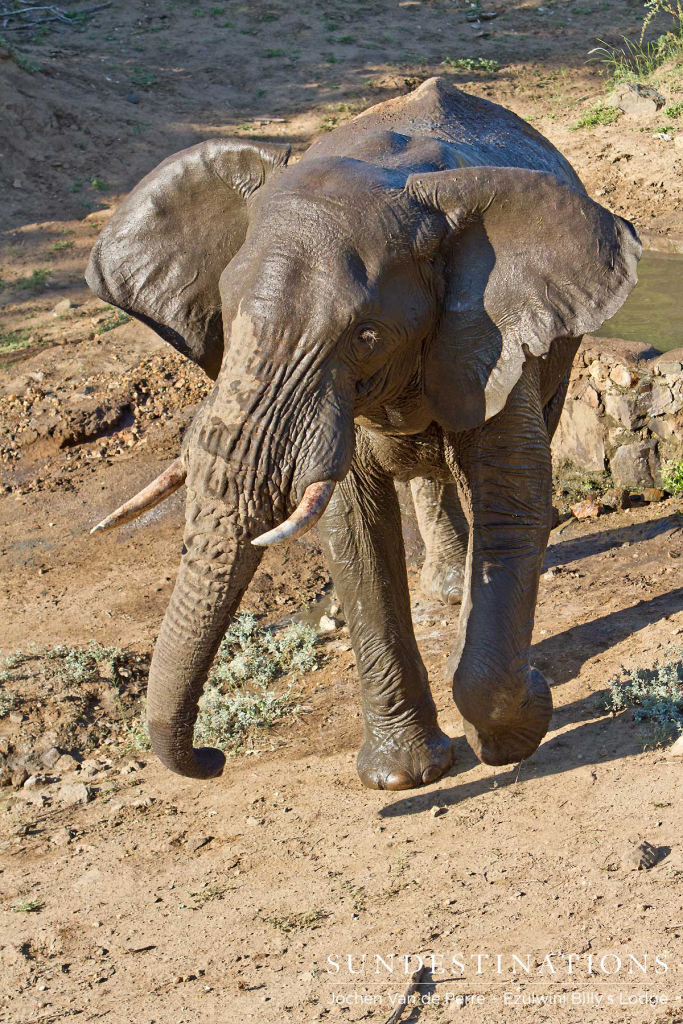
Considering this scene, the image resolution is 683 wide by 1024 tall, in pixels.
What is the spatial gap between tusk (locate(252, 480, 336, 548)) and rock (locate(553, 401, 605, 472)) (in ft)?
15.6

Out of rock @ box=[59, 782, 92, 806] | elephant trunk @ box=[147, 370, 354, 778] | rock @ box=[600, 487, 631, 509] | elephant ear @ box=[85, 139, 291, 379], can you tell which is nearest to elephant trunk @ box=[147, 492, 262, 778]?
elephant trunk @ box=[147, 370, 354, 778]

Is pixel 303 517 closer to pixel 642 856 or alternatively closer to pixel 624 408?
pixel 642 856

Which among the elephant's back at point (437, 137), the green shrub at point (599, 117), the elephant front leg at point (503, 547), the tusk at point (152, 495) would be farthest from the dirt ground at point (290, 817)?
the green shrub at point (599, 117)

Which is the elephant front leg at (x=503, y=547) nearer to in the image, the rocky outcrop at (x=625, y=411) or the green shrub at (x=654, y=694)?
the green shrub at (x=654, y=694)

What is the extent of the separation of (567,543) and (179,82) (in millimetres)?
13055

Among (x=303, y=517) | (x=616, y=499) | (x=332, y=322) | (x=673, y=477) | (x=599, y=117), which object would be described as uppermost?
(x=332, y=322)

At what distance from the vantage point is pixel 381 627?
17.3 feet

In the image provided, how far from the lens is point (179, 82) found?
59.3 ft

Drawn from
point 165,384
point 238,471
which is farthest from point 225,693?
point 165,384

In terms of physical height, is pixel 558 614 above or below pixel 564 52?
below

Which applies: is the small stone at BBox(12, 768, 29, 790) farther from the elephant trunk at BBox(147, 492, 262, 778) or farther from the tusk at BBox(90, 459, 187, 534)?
the tusk at BBox(90, 459, 187, 534)

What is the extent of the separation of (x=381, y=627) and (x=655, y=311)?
6.20m

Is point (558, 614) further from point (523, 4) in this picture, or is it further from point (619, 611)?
point (523, 4)

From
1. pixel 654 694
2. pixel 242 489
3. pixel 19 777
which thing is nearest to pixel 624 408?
pixel 654 694
